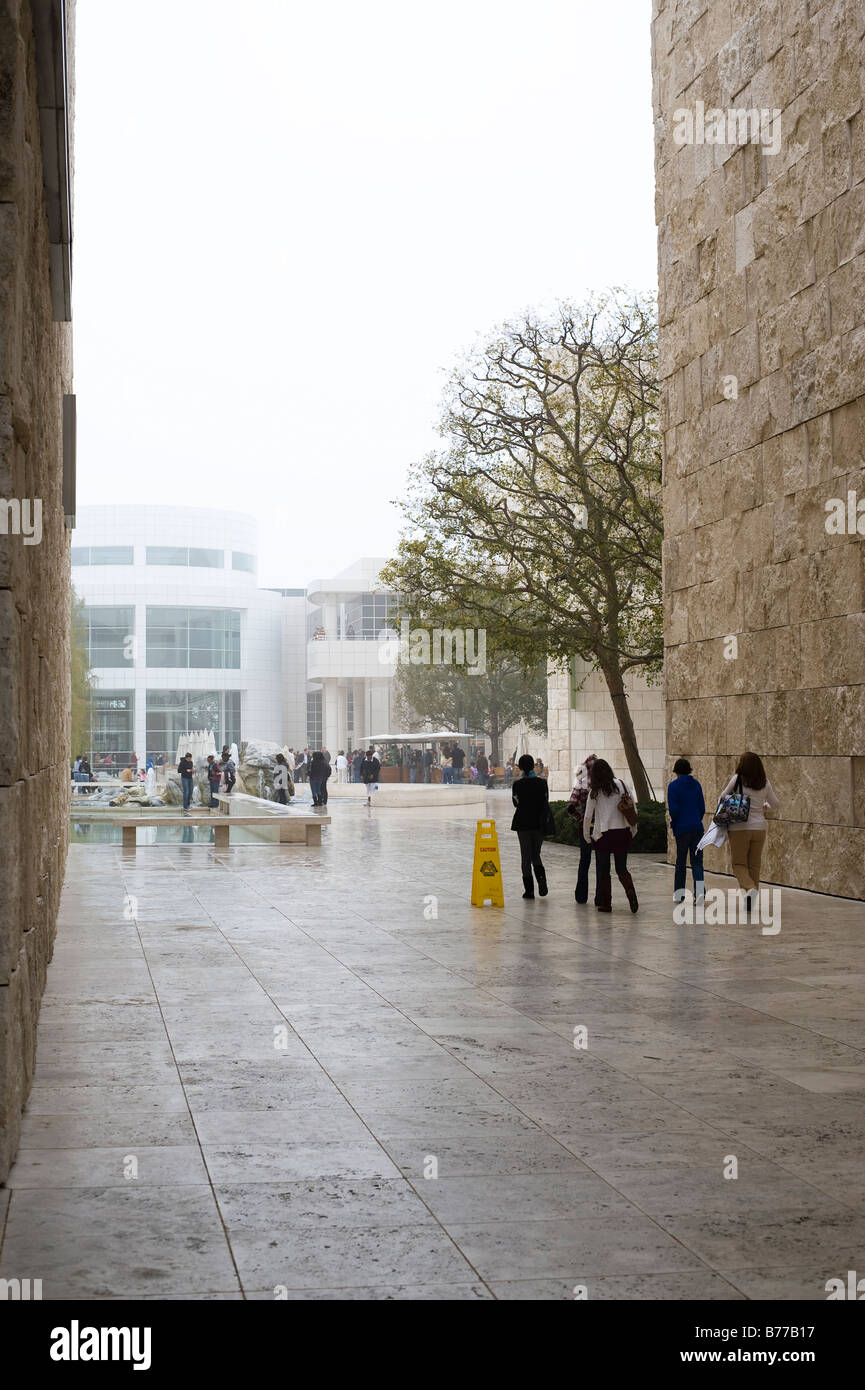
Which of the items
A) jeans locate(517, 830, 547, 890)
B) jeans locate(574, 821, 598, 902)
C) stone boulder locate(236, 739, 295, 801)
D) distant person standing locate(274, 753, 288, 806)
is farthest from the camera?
stone boulder locate(236, 739, 295, 801)

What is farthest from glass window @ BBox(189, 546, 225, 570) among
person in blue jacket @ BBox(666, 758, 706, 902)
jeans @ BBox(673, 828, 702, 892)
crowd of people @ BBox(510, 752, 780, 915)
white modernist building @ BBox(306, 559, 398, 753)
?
person in blue jacket @ BBox(666, 758, 706, 902)

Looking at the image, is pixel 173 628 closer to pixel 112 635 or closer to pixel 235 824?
pixel 112 635

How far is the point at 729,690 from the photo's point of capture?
1666 centimetres

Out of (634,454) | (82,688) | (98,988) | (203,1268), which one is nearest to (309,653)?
(82,688)

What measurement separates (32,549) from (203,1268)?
430 centimetres

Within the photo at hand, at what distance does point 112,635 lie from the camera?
88000 mm

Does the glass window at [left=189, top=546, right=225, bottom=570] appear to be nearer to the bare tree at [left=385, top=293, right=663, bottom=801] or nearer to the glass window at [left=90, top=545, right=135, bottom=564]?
the glass window at [left=90, top=545, right=135, bottom=564]

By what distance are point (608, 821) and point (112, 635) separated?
7827 centimetres

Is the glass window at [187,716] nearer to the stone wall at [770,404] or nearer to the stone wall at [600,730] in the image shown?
the stone wall at [600,730]

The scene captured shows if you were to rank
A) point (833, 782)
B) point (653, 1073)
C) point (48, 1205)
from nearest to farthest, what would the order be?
1. point (48, 1205)
2. point (653, 1073)
3. point (833, 782)

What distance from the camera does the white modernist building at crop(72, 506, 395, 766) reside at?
86.3 meters

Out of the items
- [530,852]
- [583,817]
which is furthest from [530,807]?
[530,852]

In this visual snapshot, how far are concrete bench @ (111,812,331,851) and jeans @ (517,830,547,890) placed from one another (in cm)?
832
